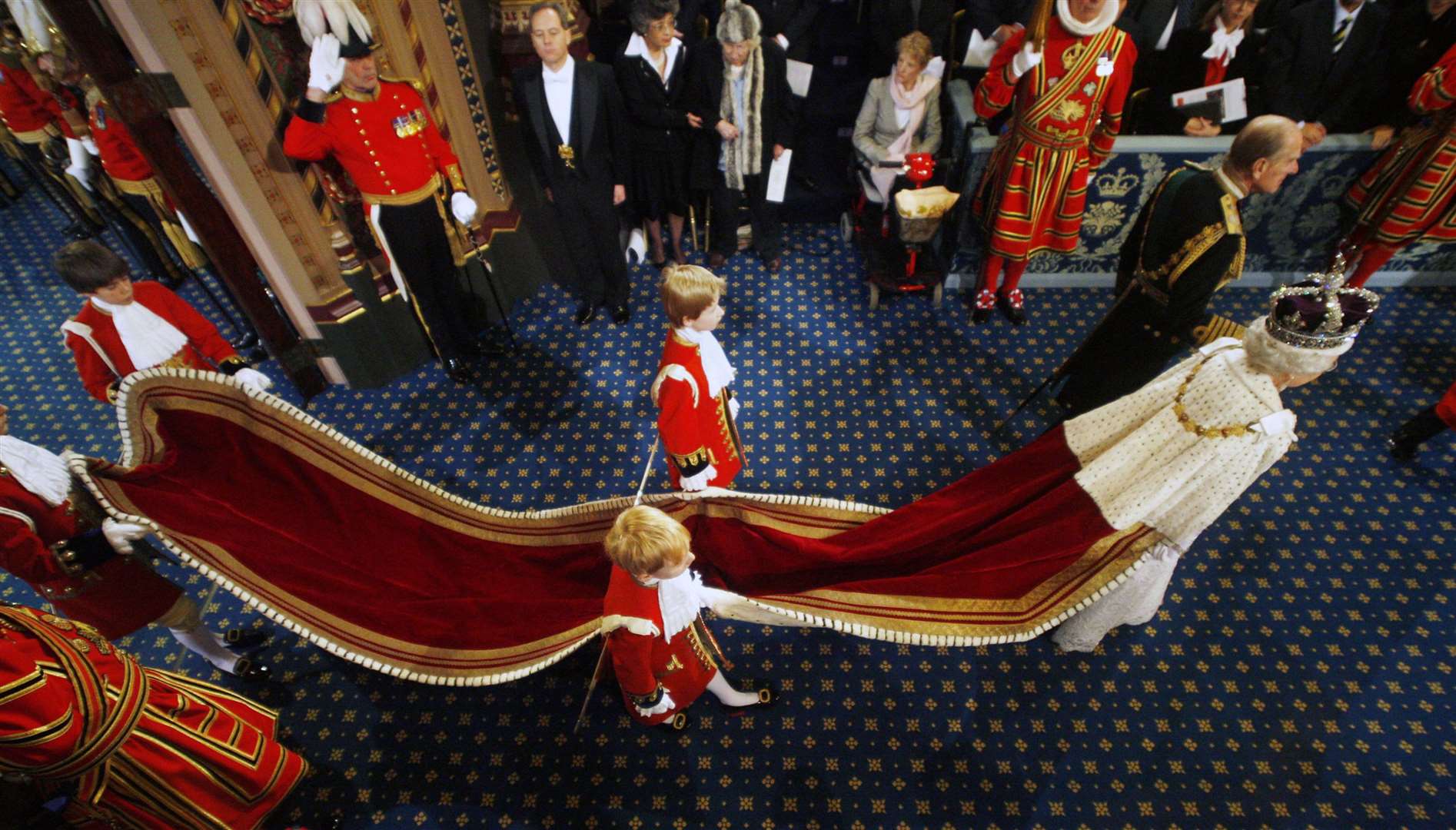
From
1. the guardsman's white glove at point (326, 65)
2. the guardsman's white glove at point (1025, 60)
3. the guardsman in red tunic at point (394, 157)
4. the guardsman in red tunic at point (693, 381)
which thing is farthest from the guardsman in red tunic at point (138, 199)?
the guardsman's white glove at point (1025, 60)

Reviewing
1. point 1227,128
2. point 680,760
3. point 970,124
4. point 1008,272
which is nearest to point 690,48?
point 970,124

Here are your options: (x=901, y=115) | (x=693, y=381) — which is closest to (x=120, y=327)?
(x=693, y=381)

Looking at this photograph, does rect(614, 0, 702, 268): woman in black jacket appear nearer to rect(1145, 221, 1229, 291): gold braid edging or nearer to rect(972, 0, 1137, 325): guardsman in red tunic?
rect(972, 0, 1137, 325): guardsman in red tunic

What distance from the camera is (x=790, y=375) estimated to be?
4137mm

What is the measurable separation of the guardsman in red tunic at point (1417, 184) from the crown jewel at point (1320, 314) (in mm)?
2409

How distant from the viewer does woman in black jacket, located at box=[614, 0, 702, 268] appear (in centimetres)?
369

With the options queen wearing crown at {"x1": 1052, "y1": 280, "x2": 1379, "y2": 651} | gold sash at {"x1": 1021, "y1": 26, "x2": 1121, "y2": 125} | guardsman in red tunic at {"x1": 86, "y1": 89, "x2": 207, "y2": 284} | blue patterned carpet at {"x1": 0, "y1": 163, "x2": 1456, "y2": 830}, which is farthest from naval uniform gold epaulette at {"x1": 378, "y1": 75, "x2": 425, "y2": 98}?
queen wearing crown at {"x1": 1052, "y1": 280, "x2": 1379, "y2": 651}

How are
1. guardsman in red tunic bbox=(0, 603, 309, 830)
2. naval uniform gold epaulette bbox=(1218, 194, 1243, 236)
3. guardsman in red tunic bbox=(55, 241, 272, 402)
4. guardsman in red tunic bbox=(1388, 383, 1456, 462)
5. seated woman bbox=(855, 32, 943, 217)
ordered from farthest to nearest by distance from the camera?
seated woman bbox=(855, 32, 943, 217), guardsman in red tunic bbox=(1388, 383, 1456, 462), naval uniform gold epaulette bbox=(1218, 194, 1243, 236), guardsman in red tunic bbox=(55, 241, 272, 402), guardsman in red tunic bbox=(0, 603, 309, 830)

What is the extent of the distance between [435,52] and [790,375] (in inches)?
100

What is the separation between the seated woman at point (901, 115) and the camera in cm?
397

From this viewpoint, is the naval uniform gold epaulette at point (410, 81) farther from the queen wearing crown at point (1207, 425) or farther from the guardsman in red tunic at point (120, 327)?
the queen wearing crown at point (1207, 425)

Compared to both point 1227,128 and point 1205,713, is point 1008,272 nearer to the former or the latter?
point 1227,128

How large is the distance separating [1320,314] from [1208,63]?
288 centimetres

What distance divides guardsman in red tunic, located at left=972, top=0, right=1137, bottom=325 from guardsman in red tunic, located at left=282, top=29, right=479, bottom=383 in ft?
9.11
